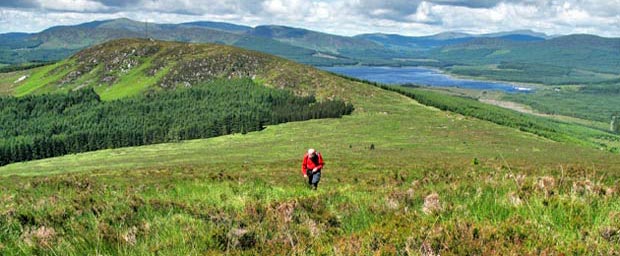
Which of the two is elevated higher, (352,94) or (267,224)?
(267,224)

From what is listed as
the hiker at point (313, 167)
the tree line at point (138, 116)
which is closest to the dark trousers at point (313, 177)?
the hiker at point (313, 167)

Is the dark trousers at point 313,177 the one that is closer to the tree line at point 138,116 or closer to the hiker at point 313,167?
the hiker at point 313,167

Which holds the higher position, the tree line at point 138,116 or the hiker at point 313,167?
the hiker at point 313,167

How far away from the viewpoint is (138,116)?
172 m

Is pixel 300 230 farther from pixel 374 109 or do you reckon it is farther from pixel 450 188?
pixel 374 109

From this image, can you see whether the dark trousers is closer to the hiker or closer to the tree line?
the hiker

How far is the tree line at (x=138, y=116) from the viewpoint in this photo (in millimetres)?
146875

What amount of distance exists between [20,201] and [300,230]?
18.9 ft

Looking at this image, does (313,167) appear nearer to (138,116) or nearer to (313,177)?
(313,177)

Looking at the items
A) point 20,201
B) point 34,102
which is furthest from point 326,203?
point 34,102

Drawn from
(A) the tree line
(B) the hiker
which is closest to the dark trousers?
(B) the hiker

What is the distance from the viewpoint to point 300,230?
5473 millimetres

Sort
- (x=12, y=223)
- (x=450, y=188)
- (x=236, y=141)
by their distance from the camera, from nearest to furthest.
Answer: (x=12, y=223) → (x=450, y=188) → (x=236, y=141)

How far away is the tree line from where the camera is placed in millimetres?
146875
